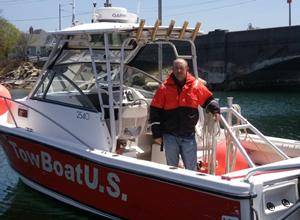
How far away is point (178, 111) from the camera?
19.3 feet

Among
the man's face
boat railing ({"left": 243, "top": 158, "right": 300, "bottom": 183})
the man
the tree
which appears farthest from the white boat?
the tree

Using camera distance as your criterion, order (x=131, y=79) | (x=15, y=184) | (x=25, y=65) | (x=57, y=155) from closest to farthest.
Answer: (x=57, y=155), (x=131, y=79), (x=15, y=184), (x=25, y=65)

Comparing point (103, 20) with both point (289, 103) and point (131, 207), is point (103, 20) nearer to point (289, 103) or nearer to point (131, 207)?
point (131, 207)

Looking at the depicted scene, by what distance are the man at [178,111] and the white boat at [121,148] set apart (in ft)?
1.18

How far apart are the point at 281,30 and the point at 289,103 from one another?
27.9 feet

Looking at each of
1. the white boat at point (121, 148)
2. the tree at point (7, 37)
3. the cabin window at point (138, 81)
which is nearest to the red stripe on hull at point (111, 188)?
the white boat at point (121, 148)

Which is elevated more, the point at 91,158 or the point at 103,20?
the point at 103,20

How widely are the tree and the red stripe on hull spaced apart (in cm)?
5265

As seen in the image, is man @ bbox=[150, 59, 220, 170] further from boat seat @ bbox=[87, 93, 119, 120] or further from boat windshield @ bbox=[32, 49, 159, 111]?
boat windshield @ bbox=[32, 49, 159, 111]

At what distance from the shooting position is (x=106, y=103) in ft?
22.0

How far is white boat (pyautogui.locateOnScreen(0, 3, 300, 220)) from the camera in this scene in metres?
5.02

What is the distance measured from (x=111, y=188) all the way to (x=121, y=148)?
2.40ft

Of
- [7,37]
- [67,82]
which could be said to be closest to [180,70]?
[67,82]

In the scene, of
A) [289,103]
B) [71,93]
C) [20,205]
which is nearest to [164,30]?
[71,93]
